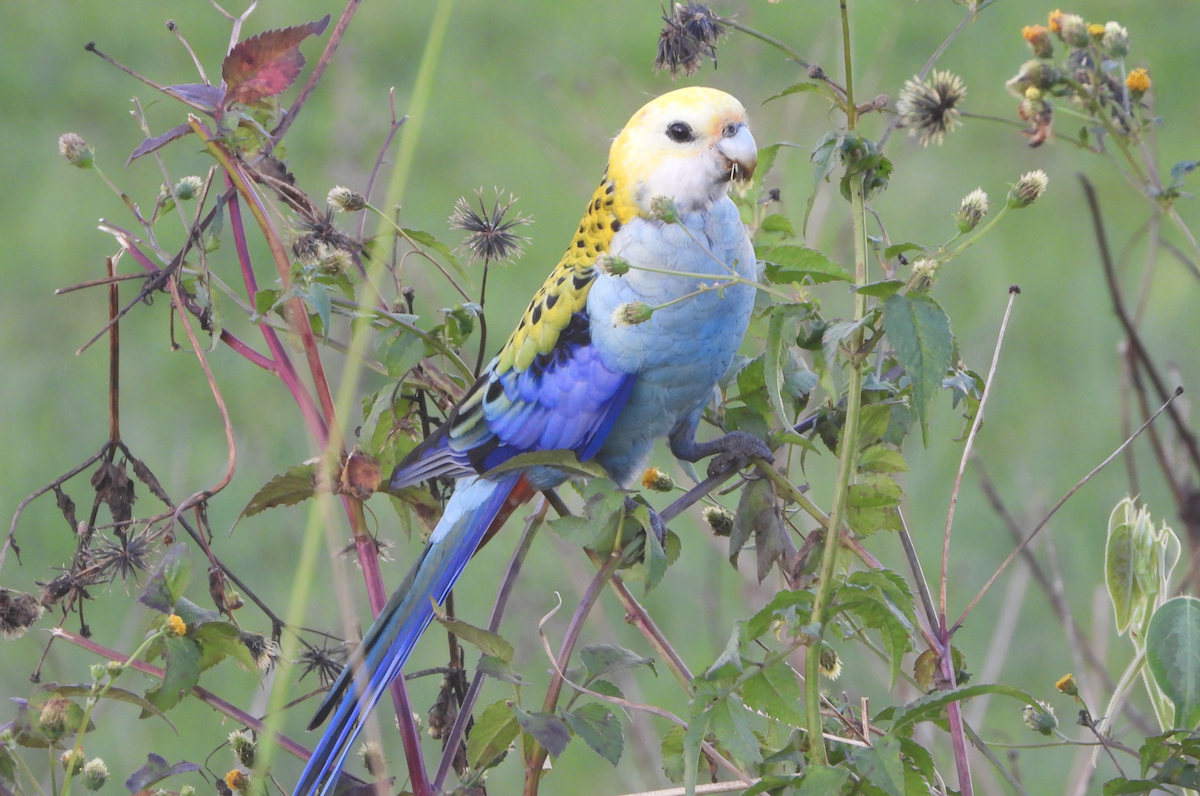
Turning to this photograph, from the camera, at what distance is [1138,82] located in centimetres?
179

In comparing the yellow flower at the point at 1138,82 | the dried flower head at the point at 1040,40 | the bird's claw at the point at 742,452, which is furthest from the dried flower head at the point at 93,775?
the yellow flower at the point at 1138,82

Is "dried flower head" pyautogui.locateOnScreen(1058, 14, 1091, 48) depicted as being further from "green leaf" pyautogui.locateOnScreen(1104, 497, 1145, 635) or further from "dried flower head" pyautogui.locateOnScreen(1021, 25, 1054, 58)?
"green leaf" pyautogui.locateOnScreen(1104, 497, 1145, 635)

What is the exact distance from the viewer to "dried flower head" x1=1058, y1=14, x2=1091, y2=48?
175 cm

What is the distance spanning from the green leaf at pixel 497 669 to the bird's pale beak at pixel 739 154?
0.94 metres

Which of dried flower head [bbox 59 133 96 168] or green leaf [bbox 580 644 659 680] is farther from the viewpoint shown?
dried flower head [bbox 59 133 96 168]

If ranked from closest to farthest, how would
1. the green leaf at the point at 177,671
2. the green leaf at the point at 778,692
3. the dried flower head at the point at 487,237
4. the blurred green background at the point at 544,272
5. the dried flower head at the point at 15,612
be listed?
the green leaf at the point at 778,692 < the green leaf at the point at 177,671 < the dried flower head at the point at 15,612 < the dried flower head at the point at 487,237 < the blurred green background at the point at 544,272

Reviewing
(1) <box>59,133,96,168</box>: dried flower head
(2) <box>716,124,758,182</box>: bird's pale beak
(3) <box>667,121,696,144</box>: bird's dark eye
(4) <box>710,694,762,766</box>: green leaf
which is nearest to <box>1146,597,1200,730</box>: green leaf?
(4) <box>710,694,762,766</box>: green leaf

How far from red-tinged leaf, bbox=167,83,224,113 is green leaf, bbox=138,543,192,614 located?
0.54 m

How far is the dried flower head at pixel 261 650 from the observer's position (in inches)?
58.7

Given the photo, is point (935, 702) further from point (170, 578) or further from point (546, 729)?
point (170, 578)

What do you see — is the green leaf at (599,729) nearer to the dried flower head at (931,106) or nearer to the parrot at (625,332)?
the parrot at (625,332)

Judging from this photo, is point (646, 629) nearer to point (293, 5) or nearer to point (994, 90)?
point (994, 90)

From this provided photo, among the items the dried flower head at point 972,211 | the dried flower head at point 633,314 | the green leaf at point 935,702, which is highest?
the dried flower head at point 972,211

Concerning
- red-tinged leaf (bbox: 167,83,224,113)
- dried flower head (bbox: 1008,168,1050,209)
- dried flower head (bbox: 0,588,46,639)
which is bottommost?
dried flower head (bbox: 0,588,46,639)
